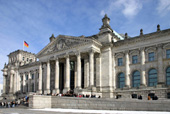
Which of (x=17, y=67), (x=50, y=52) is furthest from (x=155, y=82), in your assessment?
(x=17, y=67)

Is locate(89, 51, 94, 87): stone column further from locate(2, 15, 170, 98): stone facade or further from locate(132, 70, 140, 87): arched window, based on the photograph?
locate(132, 70, 140, 87): arched window

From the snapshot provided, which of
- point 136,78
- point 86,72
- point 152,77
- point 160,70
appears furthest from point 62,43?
point 160,70

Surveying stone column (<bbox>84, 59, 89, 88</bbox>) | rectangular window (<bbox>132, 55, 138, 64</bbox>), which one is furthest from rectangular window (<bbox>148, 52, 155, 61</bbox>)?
stone column (<bbox>84, 59, 89, 88</bbox>)

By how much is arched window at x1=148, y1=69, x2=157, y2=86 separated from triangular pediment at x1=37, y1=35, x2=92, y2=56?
44.7 ft

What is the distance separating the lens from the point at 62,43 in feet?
156

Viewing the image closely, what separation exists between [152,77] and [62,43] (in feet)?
70.2

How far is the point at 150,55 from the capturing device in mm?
39469

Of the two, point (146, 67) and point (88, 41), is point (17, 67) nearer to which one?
point (88, 41)

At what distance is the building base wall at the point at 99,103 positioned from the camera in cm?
2339

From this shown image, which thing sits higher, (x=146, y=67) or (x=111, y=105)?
(x=146, y=67)

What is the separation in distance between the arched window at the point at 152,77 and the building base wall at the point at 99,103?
13487 millimetres

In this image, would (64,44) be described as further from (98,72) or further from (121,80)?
(121,80)

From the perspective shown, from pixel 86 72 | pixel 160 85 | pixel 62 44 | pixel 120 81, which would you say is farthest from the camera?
pixel 62 44

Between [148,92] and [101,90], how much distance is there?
978 cm
